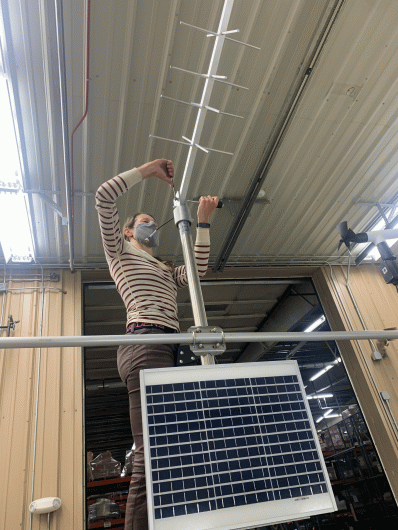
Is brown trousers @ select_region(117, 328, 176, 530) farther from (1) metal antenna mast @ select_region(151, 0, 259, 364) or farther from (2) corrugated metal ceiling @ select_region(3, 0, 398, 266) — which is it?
(2) corrugated metal ceiling @ select_region(3, 0, 398, 266)

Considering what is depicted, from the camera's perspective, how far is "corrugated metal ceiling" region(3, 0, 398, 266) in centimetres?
198

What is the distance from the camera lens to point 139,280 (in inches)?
69.2

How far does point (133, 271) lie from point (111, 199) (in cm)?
34

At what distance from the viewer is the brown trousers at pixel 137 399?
1.24 meters

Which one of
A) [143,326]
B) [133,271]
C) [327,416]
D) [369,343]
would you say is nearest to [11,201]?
[133,271]

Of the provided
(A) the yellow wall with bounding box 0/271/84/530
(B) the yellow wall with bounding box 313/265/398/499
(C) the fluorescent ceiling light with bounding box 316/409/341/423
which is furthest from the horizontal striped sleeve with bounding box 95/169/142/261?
(C) the fluorescent ceiling light with bounding box 316/409/341/423

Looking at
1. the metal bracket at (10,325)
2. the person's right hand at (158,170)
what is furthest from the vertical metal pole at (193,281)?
the metal bracket at (10,325)

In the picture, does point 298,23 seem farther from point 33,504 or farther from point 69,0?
point 33,504

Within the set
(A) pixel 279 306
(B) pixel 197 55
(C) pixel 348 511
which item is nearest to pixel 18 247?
(B) pixel 197 55

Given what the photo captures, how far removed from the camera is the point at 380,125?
2662 millimetres

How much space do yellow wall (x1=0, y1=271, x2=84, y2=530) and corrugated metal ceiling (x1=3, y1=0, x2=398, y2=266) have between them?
47 centimetres

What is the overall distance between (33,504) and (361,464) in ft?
19.0

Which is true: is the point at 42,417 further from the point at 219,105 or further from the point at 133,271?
the point at 219,105

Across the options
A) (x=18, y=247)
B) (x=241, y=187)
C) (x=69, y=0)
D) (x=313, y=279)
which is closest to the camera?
(x=69, y=0)
